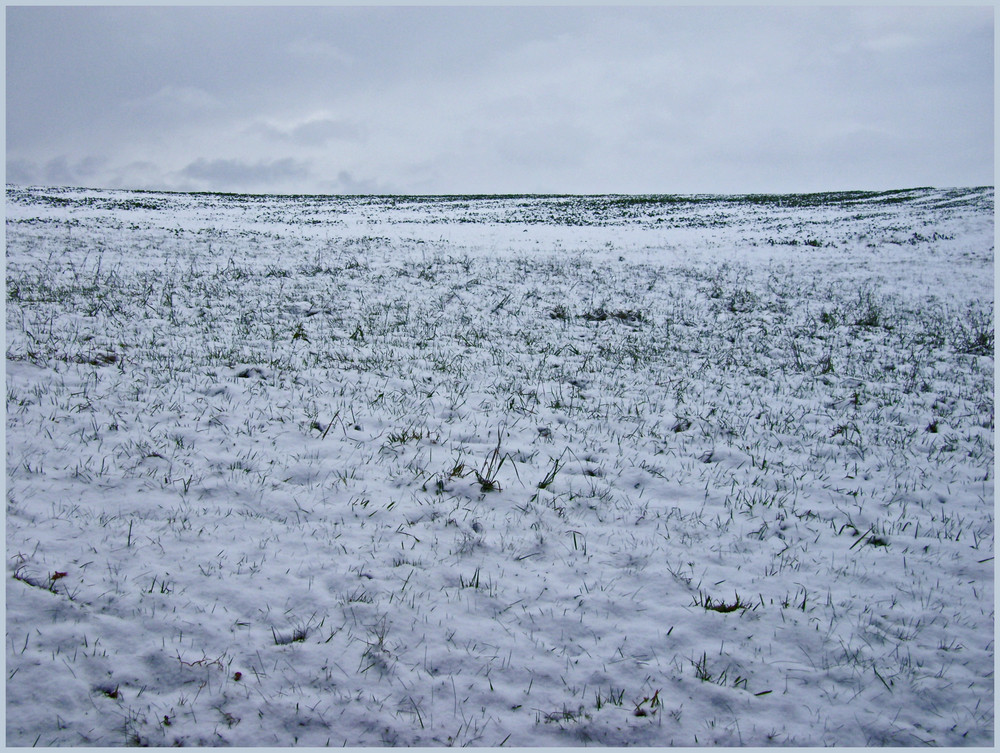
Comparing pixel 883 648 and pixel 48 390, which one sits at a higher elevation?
pixel 48 390

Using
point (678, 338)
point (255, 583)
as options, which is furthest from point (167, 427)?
point (678, 338)

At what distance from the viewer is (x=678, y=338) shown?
9625 mm

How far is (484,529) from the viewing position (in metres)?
4.37

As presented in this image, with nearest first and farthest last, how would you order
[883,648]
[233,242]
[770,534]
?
[883,648], [770,534], [233,242]

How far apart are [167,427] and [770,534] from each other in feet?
18.9

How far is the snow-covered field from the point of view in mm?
3039

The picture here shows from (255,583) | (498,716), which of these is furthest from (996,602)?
(255,583)

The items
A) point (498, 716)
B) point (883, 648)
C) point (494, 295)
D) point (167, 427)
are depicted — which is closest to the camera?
point (498, 716)

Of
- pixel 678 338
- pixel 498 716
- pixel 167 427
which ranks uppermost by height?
pixel 678 338

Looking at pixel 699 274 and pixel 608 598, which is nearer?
pixel 608 598

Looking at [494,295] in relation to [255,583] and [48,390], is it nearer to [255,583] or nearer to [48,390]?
[48,390]

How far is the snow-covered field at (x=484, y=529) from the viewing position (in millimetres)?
3039

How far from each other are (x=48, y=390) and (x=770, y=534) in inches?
298

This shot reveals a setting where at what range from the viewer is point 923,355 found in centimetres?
920
